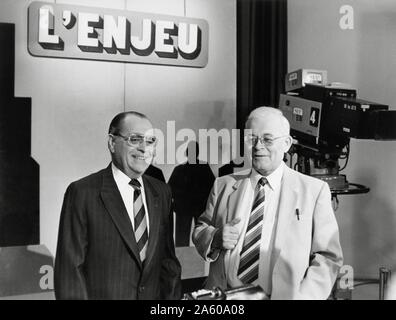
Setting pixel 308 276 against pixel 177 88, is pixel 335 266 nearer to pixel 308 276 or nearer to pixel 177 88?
pixel 308 276

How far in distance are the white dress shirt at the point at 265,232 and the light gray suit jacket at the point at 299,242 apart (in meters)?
0.02

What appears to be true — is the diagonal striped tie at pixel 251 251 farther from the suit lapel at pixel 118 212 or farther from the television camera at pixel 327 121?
the television camera at pixel 327 121

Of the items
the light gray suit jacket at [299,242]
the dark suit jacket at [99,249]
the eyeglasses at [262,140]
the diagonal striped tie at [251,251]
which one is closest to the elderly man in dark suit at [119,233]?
the dark suit jacket at [99,249]

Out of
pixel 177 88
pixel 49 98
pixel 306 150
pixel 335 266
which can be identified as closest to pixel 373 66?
pixel 306 150

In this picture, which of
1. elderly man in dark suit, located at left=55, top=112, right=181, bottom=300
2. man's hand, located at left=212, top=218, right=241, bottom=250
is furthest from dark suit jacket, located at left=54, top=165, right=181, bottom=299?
man's hand, located at left=212, top=218, right=241, bottom=250

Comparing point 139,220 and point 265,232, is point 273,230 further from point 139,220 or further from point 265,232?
point 139,220

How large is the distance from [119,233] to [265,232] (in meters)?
0.57

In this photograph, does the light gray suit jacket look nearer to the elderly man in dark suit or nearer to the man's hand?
the man's hand

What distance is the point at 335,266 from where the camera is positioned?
1743 mm

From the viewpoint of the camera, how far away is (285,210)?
1822 millimetres

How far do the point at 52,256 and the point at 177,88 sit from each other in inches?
46.9

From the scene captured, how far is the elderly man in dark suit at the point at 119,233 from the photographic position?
173 centimetres

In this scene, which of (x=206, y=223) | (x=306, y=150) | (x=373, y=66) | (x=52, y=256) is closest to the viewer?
(x=206, y=223)

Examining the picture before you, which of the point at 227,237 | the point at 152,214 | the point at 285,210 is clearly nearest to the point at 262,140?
the point at 285,210
